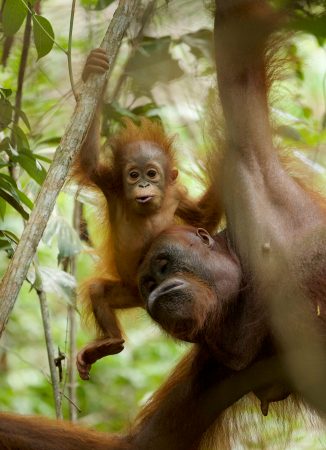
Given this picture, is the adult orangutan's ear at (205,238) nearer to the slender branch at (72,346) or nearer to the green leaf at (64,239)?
the green leaf at (64,239)

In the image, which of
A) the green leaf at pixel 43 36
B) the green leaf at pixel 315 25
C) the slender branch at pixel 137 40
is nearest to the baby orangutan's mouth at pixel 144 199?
the slender branch at pixel 137 40

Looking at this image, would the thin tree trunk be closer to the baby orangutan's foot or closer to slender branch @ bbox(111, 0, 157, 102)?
the baby orangutan's foot

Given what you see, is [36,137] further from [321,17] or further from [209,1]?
[321,17]

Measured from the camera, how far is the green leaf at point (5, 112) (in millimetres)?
3078

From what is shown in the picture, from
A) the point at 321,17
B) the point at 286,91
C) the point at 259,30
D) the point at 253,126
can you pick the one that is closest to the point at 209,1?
the point at 259,30

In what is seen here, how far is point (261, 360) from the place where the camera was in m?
2.90

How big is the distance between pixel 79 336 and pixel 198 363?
106 inches

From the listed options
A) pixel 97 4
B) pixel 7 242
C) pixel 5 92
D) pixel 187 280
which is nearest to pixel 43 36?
pixel 5 92

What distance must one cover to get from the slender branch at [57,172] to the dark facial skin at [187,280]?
48cm

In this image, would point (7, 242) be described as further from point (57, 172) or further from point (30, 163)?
point (57, 172)

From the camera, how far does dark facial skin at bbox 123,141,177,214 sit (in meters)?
3.45

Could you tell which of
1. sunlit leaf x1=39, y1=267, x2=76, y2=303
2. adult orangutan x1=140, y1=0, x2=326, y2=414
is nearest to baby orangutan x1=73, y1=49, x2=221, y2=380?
sunlit leaf x1=39, y1=267, x2=76, y2=303

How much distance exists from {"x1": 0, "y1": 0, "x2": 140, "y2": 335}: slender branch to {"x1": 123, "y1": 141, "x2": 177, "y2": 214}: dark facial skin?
758 mm

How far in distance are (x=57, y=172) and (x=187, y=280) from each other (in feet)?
1.86
